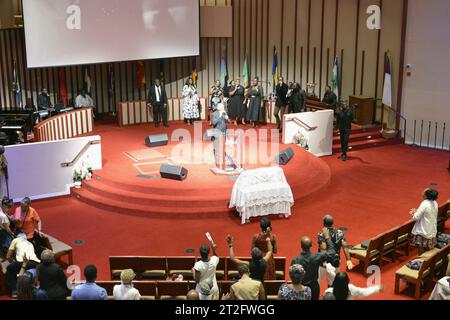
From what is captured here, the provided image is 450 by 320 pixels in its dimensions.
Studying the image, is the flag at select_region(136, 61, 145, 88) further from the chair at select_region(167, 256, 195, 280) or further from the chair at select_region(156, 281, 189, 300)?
the chair at select_region(156, 281, 189, 300)

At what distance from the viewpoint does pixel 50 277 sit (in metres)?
6.89

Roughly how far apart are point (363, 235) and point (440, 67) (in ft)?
24.9

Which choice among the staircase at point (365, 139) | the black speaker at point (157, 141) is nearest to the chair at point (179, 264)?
the black speaker at point (157, 141)

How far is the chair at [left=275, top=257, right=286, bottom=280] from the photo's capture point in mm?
8403

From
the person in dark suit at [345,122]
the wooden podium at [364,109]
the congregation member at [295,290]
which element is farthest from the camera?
the wooden podium at [364,109]

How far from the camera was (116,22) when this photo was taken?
1811cm

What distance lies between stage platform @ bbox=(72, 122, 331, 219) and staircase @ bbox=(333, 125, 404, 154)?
2.22 m

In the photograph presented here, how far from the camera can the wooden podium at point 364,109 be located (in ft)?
57.7

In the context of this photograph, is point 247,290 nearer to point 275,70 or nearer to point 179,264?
point 179,264

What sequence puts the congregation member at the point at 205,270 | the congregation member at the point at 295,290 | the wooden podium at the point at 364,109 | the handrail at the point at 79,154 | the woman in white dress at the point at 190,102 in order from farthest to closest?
the woman in white dress at the point at 190,102, the wooden podium at the point at 364,109, the handrail at the point at 79,154, the congregation member at the point at 205,270, the congregation member at the point at 295,290

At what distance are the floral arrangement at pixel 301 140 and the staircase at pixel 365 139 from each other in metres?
1.15

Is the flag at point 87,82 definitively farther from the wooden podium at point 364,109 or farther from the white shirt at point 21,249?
the white shirt at point 21,249
